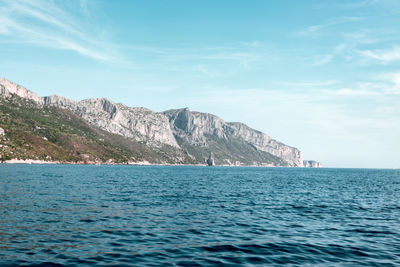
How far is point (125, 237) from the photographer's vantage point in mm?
24266

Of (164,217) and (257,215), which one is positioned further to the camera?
(257,215)

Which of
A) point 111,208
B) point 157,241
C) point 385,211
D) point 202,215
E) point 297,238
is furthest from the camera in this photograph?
point 385,211

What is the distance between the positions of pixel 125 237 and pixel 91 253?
4.81m

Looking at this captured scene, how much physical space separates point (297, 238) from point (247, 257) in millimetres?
8328

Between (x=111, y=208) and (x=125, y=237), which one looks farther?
(x=111, y=208)

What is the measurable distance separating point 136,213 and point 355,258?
23.9 metres

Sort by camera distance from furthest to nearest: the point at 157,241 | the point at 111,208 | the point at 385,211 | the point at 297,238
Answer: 1. the point at 385,211
2. the point at 111,208
3. the point at 297,238
4. the point at 157,241

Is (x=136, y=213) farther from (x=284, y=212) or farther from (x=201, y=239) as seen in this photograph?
(x=284, y=212)

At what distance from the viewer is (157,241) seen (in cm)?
2344

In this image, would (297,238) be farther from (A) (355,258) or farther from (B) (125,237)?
(B) (125,237)

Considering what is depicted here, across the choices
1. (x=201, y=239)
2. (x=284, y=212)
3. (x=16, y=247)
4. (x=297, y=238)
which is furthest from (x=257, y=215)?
(x=16, y=247)

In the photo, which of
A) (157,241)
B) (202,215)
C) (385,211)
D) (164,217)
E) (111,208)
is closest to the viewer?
(157,241)

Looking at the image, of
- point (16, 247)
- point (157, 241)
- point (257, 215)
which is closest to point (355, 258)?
point (157, 241)

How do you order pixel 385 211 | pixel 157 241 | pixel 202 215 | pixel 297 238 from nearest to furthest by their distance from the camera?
pixel 157 241, pixel 297 238, pixel 202 215, pixel 385 211
